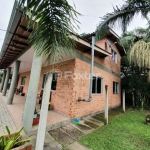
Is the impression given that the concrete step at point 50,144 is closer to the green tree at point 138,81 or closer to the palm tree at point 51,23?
the palm tree at point 51,23

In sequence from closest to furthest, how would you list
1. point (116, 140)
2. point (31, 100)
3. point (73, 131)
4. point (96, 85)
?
point (31, 100), point (116, 140), point (73, 131), point (96, 85)

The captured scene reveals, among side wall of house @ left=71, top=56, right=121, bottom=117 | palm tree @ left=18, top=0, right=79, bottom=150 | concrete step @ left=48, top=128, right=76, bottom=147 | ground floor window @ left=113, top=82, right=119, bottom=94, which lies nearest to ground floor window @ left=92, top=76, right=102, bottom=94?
side wall of house @ left=71, top=56, right=121, bottom=117

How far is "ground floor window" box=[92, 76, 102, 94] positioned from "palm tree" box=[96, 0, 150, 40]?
2.75 metres

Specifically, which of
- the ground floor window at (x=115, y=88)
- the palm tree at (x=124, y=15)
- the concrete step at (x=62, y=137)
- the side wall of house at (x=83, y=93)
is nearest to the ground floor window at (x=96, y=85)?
the side wall of house at (x=83, y=93)

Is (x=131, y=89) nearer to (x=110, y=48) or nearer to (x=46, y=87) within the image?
(x=110, y=48)

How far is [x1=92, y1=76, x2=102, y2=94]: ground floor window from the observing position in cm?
642

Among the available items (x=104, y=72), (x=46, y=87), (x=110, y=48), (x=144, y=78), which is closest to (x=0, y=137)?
(x=46, y=87)

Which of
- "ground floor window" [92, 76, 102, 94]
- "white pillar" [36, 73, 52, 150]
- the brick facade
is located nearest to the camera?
"white pillar" [36, 73, 52, 150]

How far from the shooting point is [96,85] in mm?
6695

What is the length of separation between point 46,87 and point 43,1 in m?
1.34

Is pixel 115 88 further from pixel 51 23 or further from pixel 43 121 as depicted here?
pixel 51 23

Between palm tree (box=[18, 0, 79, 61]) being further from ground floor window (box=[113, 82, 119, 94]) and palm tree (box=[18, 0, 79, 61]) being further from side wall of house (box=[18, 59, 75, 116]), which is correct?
ground floor window (box=[113, 82, 119, 94])

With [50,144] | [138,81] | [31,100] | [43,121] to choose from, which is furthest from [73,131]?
[138,81]

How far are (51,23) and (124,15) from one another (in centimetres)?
529
